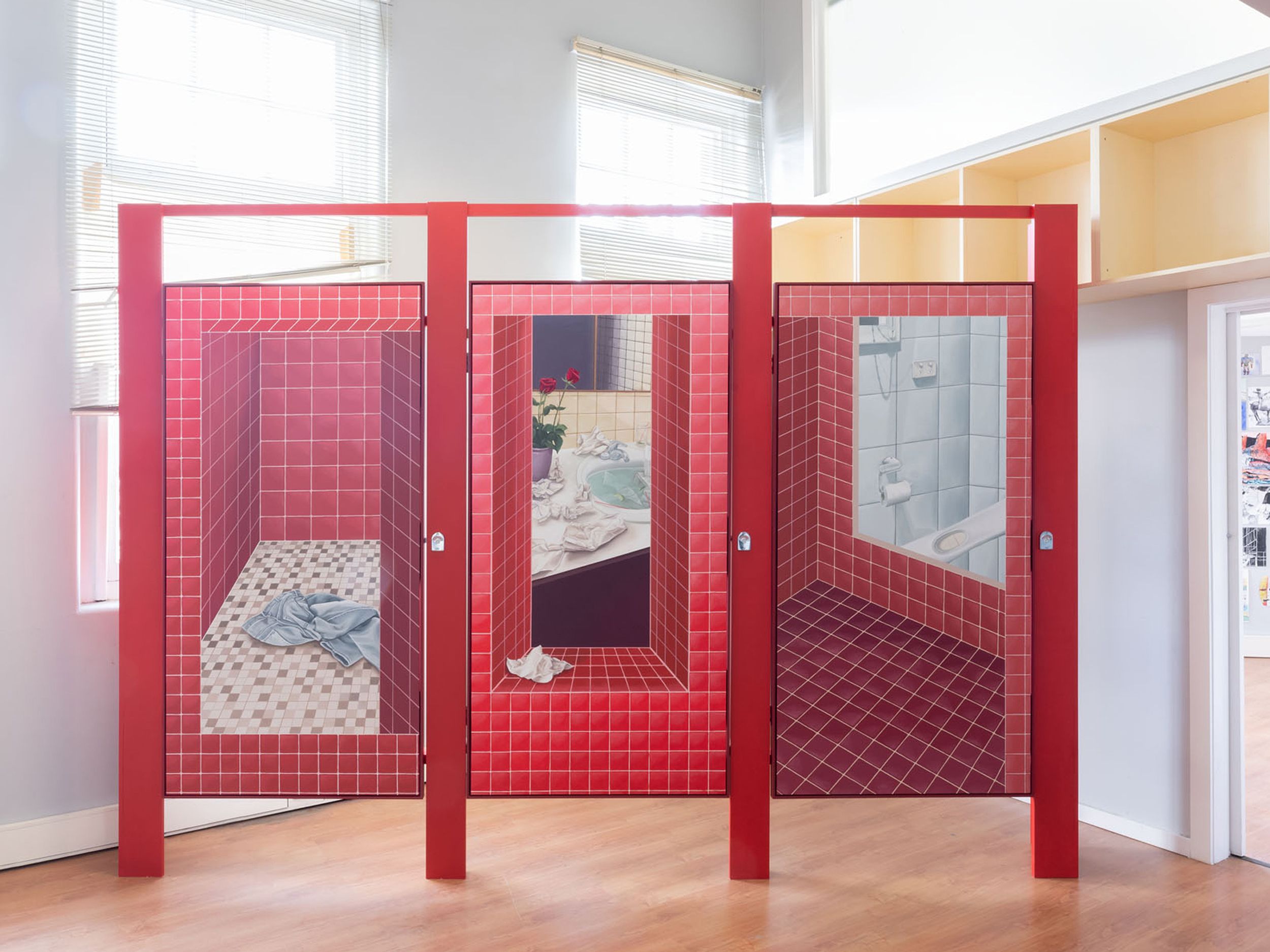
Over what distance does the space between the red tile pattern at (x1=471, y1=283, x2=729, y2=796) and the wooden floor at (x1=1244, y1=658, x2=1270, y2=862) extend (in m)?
1.98

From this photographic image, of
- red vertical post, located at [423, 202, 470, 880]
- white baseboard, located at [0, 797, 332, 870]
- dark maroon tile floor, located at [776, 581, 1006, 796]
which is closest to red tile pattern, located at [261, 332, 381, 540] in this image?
red vertical post, located at [423, 202, 470, 880]

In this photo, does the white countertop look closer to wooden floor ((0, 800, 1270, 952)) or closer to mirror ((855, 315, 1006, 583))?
mirror ((855, 315, 1006, 583))

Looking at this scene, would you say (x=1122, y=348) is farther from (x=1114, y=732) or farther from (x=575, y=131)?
(x=575, y=131)

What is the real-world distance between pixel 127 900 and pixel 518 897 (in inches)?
47.7

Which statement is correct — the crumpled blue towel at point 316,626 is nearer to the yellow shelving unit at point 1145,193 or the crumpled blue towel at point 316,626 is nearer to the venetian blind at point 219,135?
the venetian blind at point 219,135

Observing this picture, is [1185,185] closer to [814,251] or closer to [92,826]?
[814,251]

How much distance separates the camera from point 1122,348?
3139mm

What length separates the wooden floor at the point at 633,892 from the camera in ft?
8.01

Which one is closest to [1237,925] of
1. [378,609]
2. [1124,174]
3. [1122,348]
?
[1122,348]

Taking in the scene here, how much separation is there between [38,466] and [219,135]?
1400 millimetres

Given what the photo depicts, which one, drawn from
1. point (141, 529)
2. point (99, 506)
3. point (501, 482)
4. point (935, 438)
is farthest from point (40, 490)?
point (935, 438)

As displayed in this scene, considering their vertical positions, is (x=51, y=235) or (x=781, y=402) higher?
(x=51, y=235)

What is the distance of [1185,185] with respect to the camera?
2.92 m

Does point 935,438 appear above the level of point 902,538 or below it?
above
